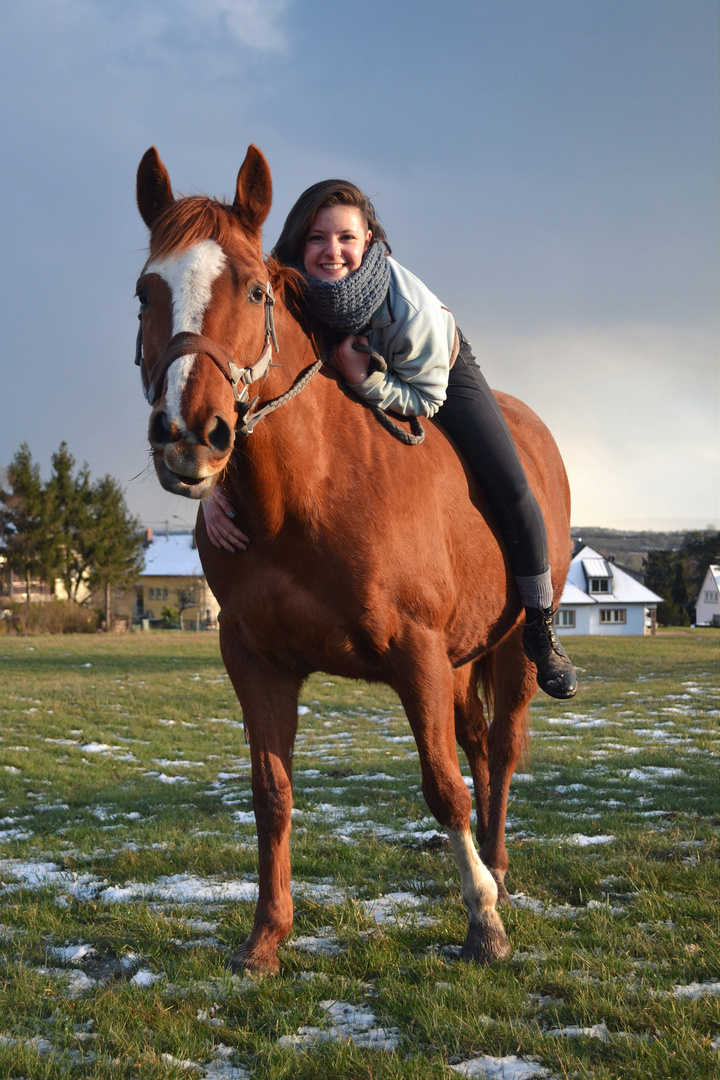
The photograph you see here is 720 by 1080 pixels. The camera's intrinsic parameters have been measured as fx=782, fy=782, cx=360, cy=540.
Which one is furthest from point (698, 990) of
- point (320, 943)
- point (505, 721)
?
point (505, 721)

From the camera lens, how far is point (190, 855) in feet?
15.1

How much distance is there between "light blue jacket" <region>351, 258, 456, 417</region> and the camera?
3.16 m

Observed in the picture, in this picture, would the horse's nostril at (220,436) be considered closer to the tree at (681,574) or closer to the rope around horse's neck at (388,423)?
the rope around horse's neck at (388,423)

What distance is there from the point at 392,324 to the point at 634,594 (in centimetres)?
6210

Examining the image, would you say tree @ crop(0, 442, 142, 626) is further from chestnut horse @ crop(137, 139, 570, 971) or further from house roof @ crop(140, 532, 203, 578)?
chestnut horse @ crop(137, 139, 570, 971)

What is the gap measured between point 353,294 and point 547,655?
2.15 metres

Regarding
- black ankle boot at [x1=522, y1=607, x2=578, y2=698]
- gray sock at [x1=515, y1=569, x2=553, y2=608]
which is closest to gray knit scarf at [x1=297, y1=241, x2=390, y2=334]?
gray sock at [x1=515, y1=569, x2=553, y2=608]

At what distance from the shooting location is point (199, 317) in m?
2.39

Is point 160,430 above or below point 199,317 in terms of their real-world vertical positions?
below

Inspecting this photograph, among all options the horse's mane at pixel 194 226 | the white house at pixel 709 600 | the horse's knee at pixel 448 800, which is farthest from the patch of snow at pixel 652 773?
the white house at pixel 709 600

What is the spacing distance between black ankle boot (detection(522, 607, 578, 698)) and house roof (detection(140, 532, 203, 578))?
6345 cm

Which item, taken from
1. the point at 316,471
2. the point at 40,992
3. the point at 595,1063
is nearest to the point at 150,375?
the point at 316,471

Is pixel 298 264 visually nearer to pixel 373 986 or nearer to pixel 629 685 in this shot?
pixel 373 986

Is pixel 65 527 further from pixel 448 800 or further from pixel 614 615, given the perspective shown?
pixel 448 800
